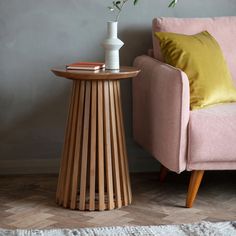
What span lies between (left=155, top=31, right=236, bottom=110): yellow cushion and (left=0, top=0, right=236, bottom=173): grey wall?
424 millimetres

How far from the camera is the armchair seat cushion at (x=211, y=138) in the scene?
2873mm

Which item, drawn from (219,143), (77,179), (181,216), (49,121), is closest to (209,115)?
(219,143)

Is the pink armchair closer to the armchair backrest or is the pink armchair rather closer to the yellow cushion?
the yellow cushion

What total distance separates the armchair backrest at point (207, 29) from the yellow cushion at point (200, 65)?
6.7 inches

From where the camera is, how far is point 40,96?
354 centimetres

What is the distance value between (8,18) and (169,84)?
3.46 ft

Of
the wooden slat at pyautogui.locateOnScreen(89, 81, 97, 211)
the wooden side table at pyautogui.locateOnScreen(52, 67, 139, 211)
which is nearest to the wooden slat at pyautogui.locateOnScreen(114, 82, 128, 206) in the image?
the wooden side table at pyautogui.locateOnScreen(52, 67, 139, 211)

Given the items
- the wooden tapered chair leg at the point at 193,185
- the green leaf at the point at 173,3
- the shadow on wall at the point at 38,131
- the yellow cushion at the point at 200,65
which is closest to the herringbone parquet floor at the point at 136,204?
the wooden tapered chair leg at the point at 193,185

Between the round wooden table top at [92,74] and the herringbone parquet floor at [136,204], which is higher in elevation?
the round wooden table top at [92,74]

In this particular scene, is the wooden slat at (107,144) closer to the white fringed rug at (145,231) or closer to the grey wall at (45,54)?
the white fringed rug at (145,231)

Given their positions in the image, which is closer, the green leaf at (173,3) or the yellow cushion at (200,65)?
the yellow cushion at (200,65)

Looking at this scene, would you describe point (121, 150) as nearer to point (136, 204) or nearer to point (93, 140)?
point (93, 140)

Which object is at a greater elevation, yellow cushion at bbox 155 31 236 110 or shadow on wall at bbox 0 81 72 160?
yellow cushion at bbox 155 31 236 110

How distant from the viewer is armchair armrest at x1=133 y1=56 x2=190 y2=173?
2.86 meters
